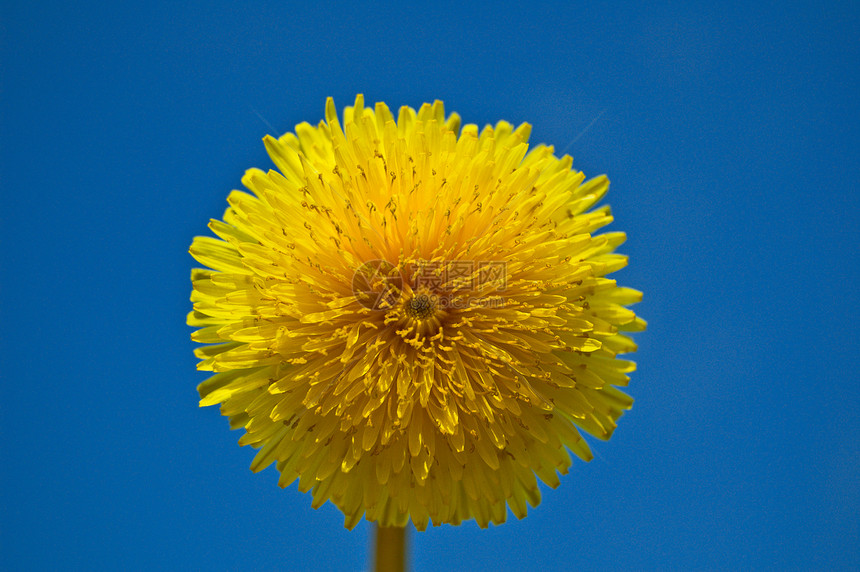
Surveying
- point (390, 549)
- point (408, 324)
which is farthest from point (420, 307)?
point (390, 549)

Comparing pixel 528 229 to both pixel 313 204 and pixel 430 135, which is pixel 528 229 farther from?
pixel 313 204

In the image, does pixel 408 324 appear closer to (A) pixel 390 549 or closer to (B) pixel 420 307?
(B) pixel 420 307

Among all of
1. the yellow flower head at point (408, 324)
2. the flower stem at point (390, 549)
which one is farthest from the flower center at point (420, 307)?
the flower stem at point (390, 549)

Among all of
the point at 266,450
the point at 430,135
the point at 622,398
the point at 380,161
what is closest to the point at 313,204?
the point at 380,161

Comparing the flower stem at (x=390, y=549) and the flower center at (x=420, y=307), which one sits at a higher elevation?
the flower center at (x=420, y=307)

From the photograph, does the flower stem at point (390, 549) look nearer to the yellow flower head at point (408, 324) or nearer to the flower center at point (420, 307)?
the yellow flower head at point (408, 324)

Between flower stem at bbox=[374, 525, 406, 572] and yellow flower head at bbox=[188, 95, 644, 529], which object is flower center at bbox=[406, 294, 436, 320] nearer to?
yellow flower head at bbox=[188, 95, 644, 529]

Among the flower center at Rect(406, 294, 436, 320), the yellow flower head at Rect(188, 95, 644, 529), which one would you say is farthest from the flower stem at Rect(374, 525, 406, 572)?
the flower center at Rect(406, 294, 436, 320)
